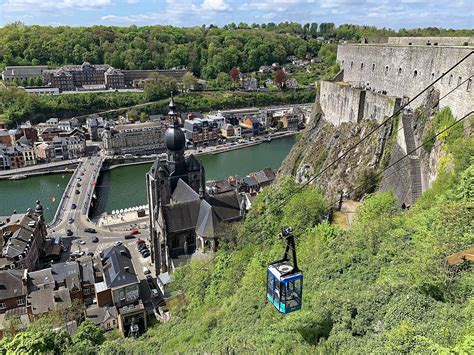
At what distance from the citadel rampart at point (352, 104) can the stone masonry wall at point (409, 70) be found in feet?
3.75

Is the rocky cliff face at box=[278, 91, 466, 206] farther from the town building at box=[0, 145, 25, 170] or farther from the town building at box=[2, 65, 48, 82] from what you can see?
the town building at box=[2, 65, 48, 82]

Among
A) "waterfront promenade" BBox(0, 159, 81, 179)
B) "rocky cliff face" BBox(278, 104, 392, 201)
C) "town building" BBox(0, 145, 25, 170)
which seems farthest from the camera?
"town building" BBox(0, 145, 25, 170)

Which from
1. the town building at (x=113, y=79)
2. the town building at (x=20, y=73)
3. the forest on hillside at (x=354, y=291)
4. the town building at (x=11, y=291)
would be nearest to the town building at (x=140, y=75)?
the town building at (x=113, y=79)

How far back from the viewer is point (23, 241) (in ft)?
75.6

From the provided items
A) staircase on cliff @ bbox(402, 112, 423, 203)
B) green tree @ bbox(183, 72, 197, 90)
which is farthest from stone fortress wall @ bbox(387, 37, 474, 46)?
green tree @ bbox(183, 72, 197, 90)

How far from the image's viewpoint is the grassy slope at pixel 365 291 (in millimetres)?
6875

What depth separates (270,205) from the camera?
1836 centimetres

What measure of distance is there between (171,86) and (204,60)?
2623 cm

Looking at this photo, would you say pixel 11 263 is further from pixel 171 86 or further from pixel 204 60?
pixel 204 60

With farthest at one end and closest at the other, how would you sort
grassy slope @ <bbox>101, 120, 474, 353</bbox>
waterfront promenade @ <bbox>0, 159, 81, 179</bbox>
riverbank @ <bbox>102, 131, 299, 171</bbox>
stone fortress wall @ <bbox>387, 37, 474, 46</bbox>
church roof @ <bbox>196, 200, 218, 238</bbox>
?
riverbank @ <bbox>102, 131, 299, 171</bbox> < waterfront promenade @ <bbox>0, 159, 81, 179</bbox> < church roof @ <bbox>196, 200, 218, 238</bbox> < stone fortress wall @ <bbox>387, 37, 474, 46</bbox> < grassy slope @ <bbox>101, 120, 474, 353</bbox>

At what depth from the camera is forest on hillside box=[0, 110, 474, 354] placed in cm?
700

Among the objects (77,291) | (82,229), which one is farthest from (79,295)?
(82,229)

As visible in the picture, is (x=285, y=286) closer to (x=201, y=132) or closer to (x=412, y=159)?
(x=412, y=159)

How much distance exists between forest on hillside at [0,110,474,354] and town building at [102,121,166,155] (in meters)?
34.8
